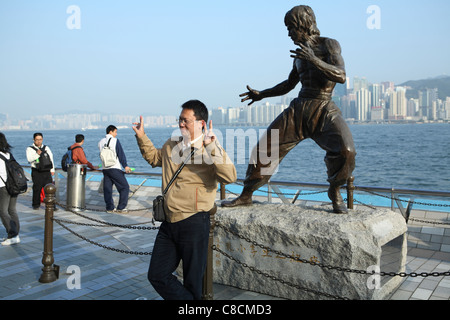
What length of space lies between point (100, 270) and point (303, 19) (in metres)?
3.89

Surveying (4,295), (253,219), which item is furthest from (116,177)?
(253,219)

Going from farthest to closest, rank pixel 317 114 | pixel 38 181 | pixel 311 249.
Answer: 1. pixel 38 181
2. pixel 317 114
3. pixel 311 249

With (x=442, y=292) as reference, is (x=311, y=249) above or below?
above

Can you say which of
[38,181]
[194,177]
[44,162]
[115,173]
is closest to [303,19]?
[194,177]

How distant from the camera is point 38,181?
9.51 m

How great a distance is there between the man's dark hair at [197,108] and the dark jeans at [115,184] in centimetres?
640

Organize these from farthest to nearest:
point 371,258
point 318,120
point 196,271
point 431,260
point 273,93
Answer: point 431,260
point 273,93
point 318,120
point 371,258
point 196,271

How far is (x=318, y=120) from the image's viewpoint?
4477mm

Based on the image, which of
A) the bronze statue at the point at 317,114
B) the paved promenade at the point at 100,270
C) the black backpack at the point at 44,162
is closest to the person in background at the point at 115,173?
the black backpack at the point at 44,162

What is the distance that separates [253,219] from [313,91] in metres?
1.53

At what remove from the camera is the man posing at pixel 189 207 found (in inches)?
117

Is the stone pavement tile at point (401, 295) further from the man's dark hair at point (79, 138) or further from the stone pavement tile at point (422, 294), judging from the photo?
the man's dark hair at point (79, 138)

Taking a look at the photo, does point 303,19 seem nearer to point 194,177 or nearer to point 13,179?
point 194,177

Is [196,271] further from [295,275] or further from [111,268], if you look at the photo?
[111,268]
